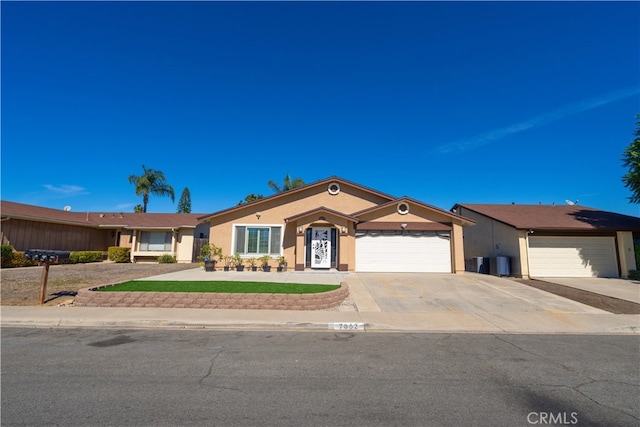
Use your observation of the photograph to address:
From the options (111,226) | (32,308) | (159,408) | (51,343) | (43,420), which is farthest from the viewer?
(111,226)

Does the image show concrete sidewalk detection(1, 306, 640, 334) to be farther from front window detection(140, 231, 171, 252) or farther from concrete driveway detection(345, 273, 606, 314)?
front window detection(140, 231, 171, 252)

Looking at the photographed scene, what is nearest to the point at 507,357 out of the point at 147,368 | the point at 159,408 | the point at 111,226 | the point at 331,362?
the point at 331,362

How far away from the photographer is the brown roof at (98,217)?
20.8 m

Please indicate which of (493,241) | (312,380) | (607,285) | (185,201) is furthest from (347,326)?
(185,201)

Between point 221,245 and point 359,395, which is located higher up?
point 221,245

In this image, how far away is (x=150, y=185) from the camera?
37.3 m

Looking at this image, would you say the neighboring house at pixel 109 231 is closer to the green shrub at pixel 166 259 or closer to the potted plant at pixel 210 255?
the green shrub at pixel 166 259

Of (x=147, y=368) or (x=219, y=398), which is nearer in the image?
(x=219, y=398)

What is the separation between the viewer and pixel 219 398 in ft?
13.3

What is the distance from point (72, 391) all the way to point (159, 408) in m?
1.42

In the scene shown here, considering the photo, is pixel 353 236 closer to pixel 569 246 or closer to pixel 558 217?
pixel 569 246

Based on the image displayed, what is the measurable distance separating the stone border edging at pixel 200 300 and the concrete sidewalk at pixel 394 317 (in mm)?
334

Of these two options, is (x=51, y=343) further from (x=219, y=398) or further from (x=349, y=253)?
(x=349, y=253)

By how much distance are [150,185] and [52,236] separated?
50.8 feet
